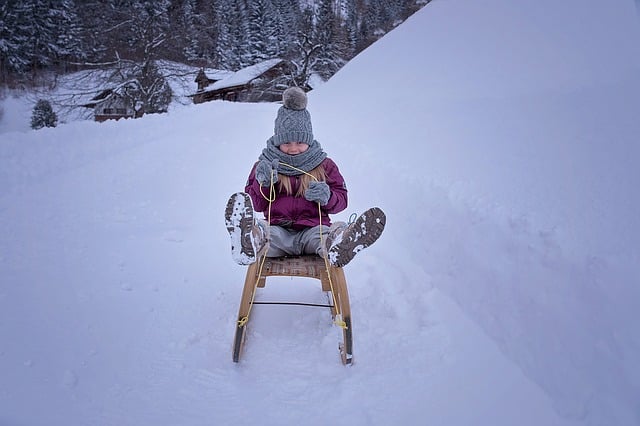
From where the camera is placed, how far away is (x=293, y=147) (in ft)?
7.10

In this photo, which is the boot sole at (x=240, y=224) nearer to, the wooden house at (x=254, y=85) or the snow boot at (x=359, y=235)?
the snow boot at (x=359, y=235)

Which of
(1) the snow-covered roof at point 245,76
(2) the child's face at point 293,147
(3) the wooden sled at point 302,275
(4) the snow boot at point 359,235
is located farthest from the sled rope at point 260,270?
(1) the snow-covered roof at point 245,76

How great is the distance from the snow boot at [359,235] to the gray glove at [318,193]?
39 centimetres

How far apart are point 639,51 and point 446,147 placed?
236 cm

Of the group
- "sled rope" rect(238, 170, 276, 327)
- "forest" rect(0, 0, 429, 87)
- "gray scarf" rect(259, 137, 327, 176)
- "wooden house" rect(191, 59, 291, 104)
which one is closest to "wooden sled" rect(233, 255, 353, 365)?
"sled rope" rect(238, 170, 276, 327)

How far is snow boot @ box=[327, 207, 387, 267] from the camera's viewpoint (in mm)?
1664

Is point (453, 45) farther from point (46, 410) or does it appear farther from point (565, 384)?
point (46, 410)

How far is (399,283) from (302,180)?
1.11 m

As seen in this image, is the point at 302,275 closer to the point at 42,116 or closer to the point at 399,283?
the point at 399,283

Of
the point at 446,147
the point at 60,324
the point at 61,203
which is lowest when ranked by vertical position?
the point at 60,324

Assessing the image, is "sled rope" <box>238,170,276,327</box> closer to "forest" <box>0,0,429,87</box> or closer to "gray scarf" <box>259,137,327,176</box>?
"gray scarf" <box>259,137,327,176</box>

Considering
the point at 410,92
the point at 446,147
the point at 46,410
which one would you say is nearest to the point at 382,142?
the point at 446,147

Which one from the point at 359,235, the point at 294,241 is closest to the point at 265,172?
the point at 294,241

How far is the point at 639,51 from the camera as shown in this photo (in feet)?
12.3
